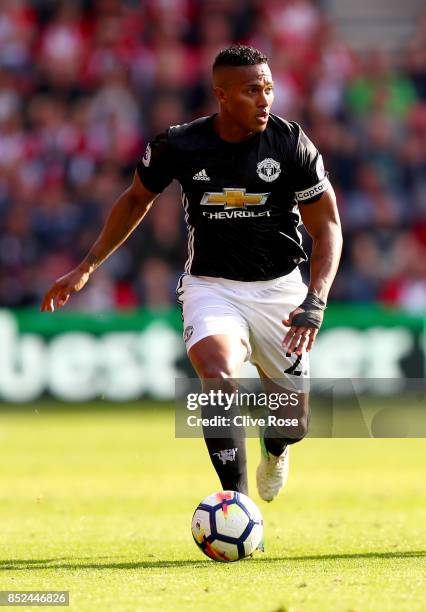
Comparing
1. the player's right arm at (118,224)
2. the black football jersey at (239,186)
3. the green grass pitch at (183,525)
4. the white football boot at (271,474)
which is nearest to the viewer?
the green grass pitch at (183,525)

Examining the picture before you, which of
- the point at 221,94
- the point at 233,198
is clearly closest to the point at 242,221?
the point at 233,198

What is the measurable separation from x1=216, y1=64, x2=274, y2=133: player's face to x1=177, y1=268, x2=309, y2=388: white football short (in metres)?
0.99

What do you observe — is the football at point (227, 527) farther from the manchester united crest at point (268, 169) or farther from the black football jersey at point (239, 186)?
the manchester united crest at point (268, 169)

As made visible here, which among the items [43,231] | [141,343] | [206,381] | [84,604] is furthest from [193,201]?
[43,231]

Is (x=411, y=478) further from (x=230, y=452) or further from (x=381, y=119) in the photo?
(x=381, y=119)

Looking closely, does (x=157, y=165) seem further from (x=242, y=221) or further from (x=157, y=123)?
(x=157, y=123)

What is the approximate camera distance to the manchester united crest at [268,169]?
7.32 m

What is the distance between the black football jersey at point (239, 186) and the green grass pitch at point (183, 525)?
170 cm

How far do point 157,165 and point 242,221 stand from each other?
601 mm

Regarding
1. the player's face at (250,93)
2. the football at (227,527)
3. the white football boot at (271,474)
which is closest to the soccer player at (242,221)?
the player's face at (250,93)

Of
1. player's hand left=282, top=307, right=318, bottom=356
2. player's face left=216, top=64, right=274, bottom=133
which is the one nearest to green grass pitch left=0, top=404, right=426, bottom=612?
player's hand left=282, top=307, right=318, bottom=356

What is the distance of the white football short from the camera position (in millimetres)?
A: 7340

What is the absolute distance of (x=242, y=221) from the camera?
24.5 feet

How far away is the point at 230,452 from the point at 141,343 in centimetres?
996
